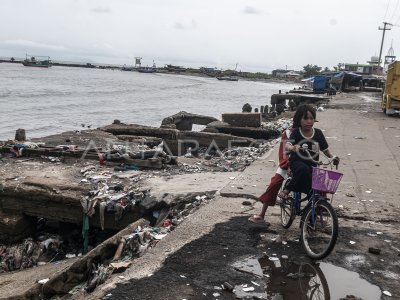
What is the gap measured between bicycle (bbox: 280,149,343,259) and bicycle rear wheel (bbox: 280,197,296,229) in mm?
104

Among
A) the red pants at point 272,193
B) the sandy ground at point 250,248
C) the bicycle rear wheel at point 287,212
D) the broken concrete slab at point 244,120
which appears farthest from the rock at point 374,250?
the broken concrete slab at point 244,120

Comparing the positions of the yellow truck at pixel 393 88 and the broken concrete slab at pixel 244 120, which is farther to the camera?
the yellow truck at pixel 393 88

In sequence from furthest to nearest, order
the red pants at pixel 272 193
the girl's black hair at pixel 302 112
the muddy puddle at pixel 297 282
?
1. the red pants at pixel 272 193
2. the girl's black hair at pixel 302 112
3. the muddy puddle at pixel 297 282

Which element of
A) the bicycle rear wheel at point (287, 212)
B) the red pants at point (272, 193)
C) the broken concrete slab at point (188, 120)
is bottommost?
the broken concrete slab at point (188, 120)

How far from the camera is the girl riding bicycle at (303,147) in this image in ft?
14.7

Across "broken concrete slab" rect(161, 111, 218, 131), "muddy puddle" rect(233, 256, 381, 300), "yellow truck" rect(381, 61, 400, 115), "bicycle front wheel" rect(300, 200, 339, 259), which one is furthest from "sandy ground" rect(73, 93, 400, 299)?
"broken concrete slab" rect(161, 111, 218, 131)

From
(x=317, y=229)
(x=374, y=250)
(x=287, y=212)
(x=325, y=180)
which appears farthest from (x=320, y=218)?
(x=374, y=250)

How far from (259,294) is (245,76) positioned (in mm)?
137341

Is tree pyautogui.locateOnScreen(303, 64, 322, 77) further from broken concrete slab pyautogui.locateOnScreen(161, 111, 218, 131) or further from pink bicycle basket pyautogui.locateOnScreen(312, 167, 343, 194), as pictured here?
pink bicycle basket pyautogui.locateOnScreen(312, 167, 343, 194)

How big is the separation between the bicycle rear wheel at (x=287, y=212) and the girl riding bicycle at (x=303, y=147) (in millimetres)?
180

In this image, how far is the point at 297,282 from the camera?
3.88 m

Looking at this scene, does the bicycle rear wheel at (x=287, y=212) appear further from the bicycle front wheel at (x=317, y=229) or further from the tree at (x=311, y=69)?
the tree at (x=311, y=69)

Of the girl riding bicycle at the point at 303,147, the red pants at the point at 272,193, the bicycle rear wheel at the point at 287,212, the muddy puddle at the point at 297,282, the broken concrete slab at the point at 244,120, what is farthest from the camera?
the broken concrete slab at the point at 244,120

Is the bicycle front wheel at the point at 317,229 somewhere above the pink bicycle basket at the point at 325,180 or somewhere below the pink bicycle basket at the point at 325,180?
below
